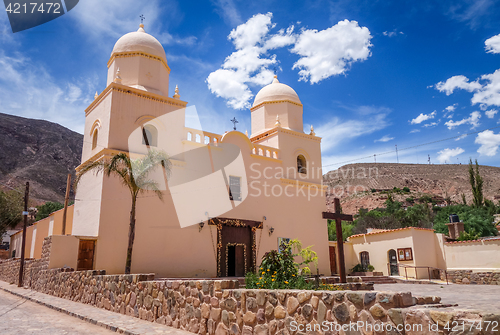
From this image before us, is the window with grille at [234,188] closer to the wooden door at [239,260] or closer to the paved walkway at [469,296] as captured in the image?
the wooden door at [239,260]

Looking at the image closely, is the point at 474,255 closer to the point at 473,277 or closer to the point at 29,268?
the point at 473,277

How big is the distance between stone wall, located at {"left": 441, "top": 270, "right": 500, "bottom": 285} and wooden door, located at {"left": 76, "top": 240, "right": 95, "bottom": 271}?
16.6m

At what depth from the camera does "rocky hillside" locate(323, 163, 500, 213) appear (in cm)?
6662

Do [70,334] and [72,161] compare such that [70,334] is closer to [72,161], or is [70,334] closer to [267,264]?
[267,264]

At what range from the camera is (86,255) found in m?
13.7

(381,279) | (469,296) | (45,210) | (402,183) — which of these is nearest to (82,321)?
(469,296)

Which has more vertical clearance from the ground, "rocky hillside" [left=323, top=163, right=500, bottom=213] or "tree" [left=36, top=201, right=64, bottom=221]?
"rocky hillside" [left=323, top=163, right=500, bottom=213]

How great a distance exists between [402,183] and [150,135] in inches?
2702

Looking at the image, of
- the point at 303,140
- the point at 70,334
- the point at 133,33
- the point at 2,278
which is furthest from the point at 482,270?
the point at 2,278

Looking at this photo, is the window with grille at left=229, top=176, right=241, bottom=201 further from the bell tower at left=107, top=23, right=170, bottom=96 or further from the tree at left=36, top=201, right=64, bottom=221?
the tree at left=36, top=201, right=64, bottom=221

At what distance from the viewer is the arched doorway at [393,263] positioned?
2153cm

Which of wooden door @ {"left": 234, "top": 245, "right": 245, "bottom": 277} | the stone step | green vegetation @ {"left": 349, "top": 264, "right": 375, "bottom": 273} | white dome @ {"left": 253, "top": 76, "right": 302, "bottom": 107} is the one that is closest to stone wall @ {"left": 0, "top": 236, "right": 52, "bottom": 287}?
wooden door @ {"left": 234, "top": 245, "right": 245, "bottom": 277}

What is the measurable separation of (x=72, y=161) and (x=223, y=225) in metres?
67.5

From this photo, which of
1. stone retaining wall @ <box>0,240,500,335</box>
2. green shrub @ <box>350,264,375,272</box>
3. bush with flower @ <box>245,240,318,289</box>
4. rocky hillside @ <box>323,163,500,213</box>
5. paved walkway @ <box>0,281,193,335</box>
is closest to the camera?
stone retaining wall @ <box>0,240,500,335</box>
